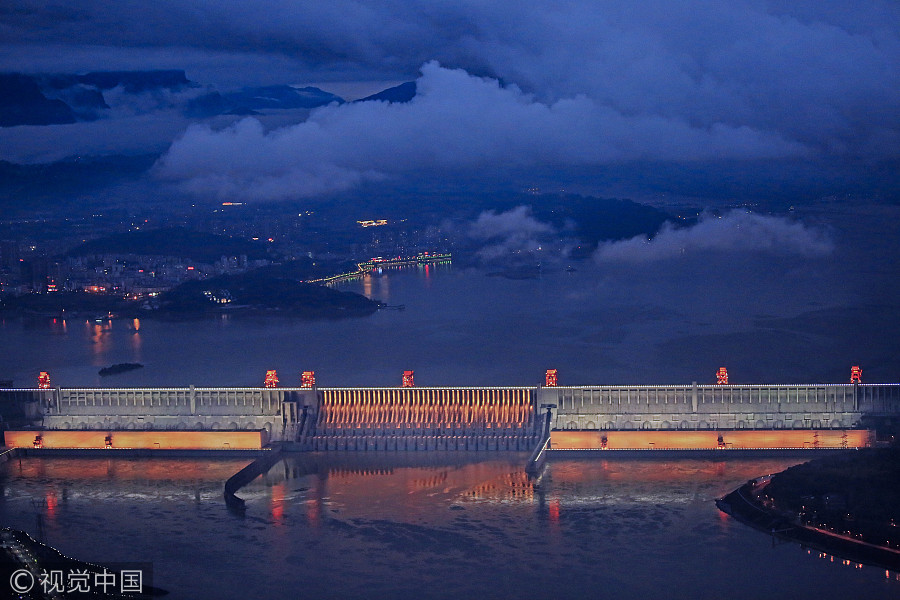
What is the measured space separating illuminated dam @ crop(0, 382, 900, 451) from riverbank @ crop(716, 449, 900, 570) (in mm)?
2242

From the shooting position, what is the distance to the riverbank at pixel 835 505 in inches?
508

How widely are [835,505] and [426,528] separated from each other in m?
4.70

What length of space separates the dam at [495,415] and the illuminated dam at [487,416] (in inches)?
0.6

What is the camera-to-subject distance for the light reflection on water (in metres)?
12.5

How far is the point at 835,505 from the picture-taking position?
45.3 ft

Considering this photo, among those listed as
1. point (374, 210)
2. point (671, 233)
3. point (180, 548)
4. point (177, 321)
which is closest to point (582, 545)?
point (180, 548)

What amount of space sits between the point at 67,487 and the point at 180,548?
341 centimetres

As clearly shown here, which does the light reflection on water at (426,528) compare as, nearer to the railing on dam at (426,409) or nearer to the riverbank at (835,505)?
the riverbank at (835,505)

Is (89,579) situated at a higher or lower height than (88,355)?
lower

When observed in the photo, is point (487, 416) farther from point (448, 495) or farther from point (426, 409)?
point (448, 495)

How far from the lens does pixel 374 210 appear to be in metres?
55.9

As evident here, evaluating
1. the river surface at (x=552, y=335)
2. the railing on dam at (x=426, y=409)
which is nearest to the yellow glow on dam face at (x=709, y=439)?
the railing on dam at (x=426, y=409)

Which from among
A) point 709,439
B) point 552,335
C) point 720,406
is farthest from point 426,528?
point 552,335

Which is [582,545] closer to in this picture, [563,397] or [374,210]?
[563,397]
